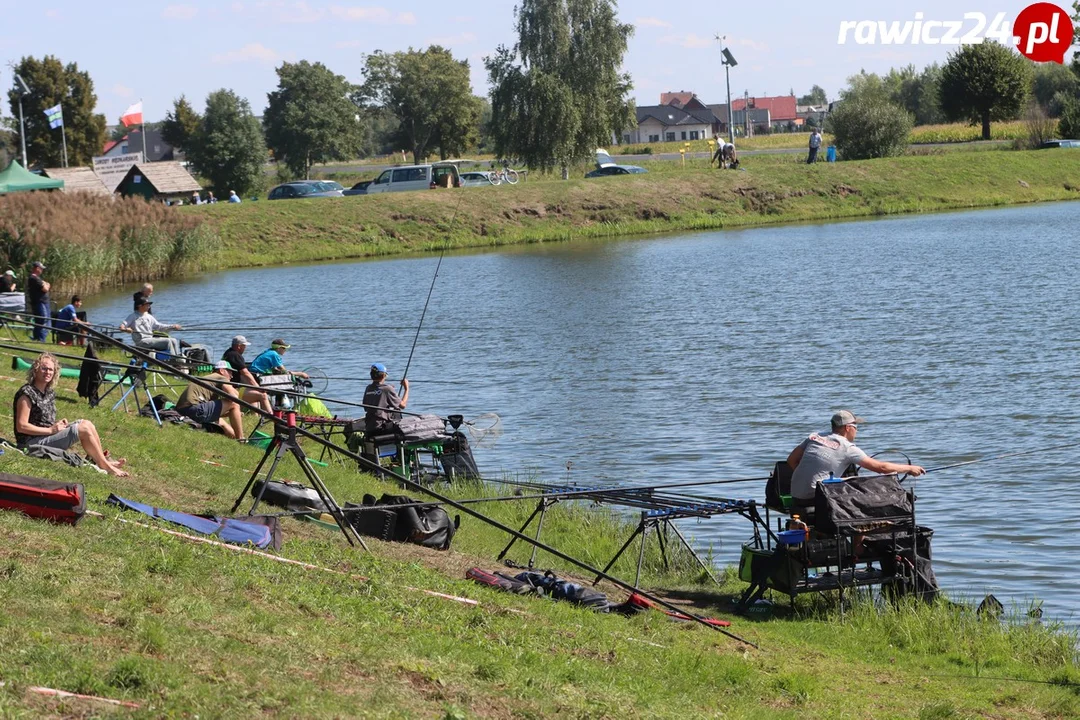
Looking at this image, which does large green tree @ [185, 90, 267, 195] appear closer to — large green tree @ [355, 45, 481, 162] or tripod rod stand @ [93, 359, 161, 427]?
large green tree @ [355, 45, 481, 162]

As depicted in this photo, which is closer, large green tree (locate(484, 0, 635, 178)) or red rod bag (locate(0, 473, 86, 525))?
red rod bag (locate(0, 473, 86, 525))

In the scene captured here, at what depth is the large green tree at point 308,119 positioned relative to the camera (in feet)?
294

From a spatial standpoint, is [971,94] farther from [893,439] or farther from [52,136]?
[893,439]

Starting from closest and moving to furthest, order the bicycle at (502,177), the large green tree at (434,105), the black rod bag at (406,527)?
the black rod bag at (406,527) → the bicycle at (502,177) → the large green tree at (434,105)

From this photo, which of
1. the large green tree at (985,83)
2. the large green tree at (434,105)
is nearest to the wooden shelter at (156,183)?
the large green tree at (434,105)

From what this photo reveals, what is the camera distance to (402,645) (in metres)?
6.66

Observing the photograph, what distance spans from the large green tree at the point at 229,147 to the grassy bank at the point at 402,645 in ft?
221

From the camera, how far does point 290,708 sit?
17.7 feet

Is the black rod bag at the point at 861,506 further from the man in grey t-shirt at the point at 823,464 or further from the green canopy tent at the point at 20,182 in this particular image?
the green canopy tent at the point at 20,182

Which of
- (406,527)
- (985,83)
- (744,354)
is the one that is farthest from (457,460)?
(985,83)

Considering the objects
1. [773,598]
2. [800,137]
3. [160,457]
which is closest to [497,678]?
[773,598]

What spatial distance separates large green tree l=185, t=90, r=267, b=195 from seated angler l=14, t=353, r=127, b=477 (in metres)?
66.3

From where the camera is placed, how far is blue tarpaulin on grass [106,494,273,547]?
8.45m

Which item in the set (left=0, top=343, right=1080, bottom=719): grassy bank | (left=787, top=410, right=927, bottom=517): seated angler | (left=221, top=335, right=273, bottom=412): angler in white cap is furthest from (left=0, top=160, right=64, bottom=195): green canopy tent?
(left=787, top=410, right=927, bottom=517): seated angler
